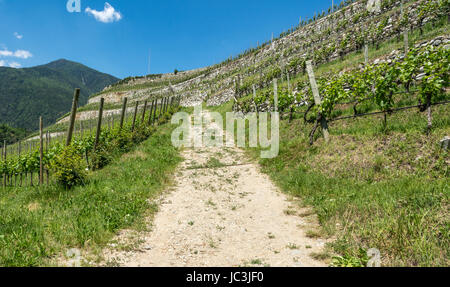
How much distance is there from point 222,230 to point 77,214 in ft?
10.0

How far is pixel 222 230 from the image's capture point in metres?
4.49

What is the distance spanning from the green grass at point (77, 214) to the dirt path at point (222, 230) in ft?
1.41

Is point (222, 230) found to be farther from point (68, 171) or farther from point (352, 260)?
point (68, 171)

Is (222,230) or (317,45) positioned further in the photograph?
(317,45)

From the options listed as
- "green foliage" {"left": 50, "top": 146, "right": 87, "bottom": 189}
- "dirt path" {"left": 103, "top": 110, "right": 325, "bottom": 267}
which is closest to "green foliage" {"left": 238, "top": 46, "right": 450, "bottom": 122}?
"dirt path" {"left": 103, "top": 110, "right": 325, "bottom": 267}

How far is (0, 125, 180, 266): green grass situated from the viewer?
3.33m

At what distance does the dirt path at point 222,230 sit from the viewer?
11.4 ft

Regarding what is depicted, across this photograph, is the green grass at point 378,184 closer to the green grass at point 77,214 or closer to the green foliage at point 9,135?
the green grass at point 77,214

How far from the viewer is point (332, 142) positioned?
7.54m

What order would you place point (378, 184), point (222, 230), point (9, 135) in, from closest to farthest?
point (222, 230) → point (378, 184) → point (9, 135)

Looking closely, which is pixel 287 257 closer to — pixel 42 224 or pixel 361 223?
pixel 361 223

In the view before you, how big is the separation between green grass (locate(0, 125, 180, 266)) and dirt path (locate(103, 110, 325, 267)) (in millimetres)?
429
